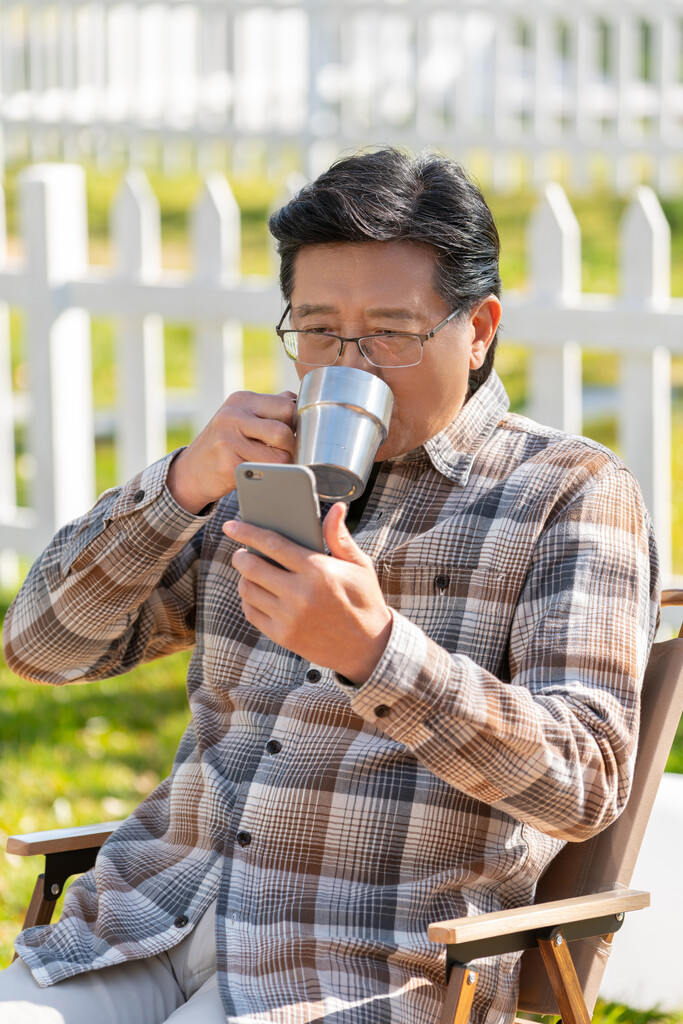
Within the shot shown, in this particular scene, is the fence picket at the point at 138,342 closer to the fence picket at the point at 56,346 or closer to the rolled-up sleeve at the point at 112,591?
the fence picket at the point at 56,346

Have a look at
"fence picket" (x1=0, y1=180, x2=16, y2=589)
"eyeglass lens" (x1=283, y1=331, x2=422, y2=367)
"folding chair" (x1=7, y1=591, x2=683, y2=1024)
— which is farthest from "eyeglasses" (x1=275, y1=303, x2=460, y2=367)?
"fence picket" (x1=0, y1=180, x2=16, y2=589)

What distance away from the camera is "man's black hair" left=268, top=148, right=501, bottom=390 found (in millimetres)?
2336

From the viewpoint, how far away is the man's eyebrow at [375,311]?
2.33m

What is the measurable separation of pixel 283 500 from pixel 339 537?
0.09 m

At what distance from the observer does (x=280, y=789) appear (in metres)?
2.31

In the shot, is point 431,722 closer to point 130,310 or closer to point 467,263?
point 467,263

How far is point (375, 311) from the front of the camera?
2.33 metres

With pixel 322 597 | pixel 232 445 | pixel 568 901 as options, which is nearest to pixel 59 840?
pixel 232 445

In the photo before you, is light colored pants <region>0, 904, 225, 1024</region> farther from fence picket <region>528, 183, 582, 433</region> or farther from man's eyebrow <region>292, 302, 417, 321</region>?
fence picket <region>528, 183, 582, 433</region>

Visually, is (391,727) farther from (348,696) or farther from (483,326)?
(483,326)

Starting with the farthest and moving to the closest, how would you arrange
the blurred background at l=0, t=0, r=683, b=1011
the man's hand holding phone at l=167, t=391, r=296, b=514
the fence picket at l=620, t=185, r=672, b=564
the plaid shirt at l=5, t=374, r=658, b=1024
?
the blurred background at l=0, t=0, r=683, b=1011
the fence picket at l=620, t=185, r=672, b=564
the man's hand holding phone at l=167, t=391, r=296, b=514
the plaid shirt at l=5, t=374, r=658, b=1024

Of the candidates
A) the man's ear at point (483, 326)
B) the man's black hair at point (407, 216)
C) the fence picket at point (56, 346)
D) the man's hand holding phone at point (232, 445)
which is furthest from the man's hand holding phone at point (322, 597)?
the fence picket at point (56, 346)

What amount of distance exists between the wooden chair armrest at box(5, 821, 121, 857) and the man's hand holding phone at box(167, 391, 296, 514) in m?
0.70

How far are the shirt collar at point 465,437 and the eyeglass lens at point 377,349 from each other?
17 centimetres
